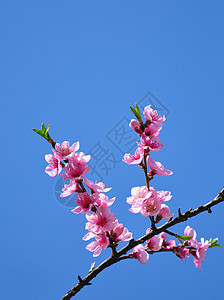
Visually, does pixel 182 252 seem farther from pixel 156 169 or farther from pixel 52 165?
pixel 52 165

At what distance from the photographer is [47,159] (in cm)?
185

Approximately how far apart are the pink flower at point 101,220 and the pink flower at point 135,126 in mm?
465

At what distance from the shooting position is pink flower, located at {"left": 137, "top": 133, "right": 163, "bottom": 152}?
1772mm

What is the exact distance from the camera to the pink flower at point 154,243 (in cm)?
186

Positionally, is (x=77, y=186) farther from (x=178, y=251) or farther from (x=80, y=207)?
(x=178, y=251)

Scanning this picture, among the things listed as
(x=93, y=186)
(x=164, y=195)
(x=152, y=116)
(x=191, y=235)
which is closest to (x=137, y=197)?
(x=164, y=195)

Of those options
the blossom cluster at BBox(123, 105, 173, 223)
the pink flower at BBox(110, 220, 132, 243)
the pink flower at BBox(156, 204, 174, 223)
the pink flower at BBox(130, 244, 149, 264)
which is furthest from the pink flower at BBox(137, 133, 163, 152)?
the pink flower at BBox(130, 244, 149, 264)

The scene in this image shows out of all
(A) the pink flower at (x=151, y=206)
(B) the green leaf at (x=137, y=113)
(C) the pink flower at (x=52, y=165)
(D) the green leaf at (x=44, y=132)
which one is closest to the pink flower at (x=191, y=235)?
(A) the pink flower at (x=151, y=206)

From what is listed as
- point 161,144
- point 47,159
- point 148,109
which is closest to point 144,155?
point 161,144

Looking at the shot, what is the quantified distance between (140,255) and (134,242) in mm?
103

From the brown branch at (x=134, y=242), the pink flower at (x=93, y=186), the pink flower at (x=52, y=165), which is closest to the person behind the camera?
the brown branch at (x=134, y=242)

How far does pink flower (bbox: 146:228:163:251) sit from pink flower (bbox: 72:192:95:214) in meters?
0.40

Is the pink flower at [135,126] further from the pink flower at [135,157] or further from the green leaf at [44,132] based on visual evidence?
the green leaf at [44,132]

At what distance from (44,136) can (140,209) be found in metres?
0.67
